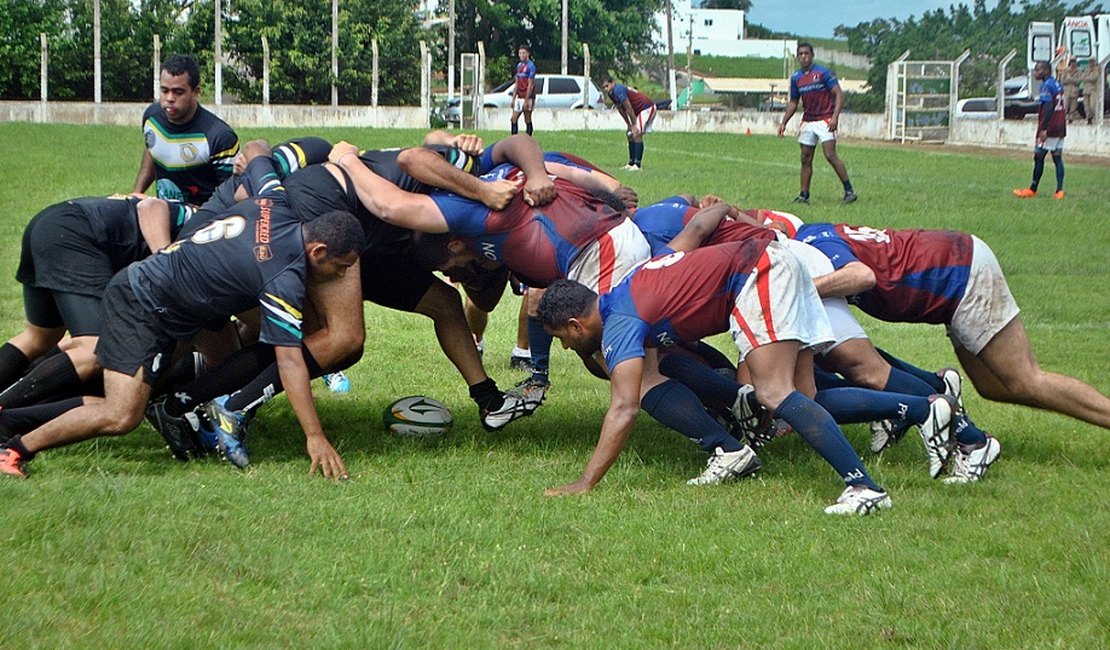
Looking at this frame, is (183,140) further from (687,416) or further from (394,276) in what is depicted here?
(687,416)

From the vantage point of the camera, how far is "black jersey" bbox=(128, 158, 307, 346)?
6.80 m

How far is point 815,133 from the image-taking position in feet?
61.7

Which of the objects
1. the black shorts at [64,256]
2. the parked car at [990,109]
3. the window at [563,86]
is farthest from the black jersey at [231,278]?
the window at [563,86]

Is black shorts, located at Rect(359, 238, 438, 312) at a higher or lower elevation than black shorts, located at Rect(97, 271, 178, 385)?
higher

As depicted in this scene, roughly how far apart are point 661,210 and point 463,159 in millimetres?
1215

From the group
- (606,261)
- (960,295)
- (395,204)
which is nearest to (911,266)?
(960,295)

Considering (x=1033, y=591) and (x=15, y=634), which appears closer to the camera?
(x=15, y=634)

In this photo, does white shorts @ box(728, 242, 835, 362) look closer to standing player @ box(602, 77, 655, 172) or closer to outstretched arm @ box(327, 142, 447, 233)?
outstretched arm @ box(327, 142, 447, 233)

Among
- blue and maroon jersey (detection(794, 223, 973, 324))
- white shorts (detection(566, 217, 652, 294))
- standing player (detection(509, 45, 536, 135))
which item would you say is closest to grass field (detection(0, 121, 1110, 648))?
blue and maroon jersey (detection(794, 223, 973, 324))

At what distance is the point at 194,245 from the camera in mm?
7000

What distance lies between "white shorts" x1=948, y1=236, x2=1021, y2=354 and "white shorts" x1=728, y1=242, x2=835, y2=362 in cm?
97

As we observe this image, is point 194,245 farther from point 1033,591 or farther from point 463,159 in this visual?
point 1033,591

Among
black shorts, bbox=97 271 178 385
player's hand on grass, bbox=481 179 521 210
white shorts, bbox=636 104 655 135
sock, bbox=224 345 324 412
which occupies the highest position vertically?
white shorts, bbox=636 104 655 135

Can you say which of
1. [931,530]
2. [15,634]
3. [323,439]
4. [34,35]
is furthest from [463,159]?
[34,35]
